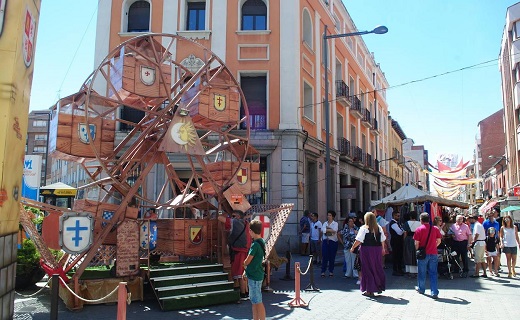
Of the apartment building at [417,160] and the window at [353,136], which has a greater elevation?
the apartment building at [417,160]

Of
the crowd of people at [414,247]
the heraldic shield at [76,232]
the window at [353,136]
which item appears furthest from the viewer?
the window at [353,136]

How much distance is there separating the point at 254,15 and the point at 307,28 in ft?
9.81

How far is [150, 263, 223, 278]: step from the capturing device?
855 cm

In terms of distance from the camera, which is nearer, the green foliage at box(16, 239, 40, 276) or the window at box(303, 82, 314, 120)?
the green foliage at box(16, 239, 40, 276)

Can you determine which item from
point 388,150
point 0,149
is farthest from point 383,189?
point 0,149

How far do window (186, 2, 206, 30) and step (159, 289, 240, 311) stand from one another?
13570 millimetres

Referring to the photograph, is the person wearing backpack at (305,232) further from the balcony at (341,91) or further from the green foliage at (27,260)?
the green foliage at (27,260)

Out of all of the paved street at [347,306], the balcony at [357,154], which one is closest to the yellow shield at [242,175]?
the paved street at [347,306]

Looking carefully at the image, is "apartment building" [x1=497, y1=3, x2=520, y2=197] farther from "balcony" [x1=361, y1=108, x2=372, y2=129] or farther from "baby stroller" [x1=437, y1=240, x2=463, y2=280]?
"baby stroller" [x1=437, y1=240, x2=463, y2=280]

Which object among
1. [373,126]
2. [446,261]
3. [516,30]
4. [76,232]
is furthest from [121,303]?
[516,30]

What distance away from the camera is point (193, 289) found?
839 cm

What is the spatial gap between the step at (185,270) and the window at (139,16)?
13.4 meters

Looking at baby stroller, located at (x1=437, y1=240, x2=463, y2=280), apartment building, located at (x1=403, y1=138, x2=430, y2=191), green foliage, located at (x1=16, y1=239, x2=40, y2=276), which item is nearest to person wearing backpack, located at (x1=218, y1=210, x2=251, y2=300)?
green foliage, located at (x1=16, y1=239, x2=40, y2=276)

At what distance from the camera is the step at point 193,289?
319 inches
